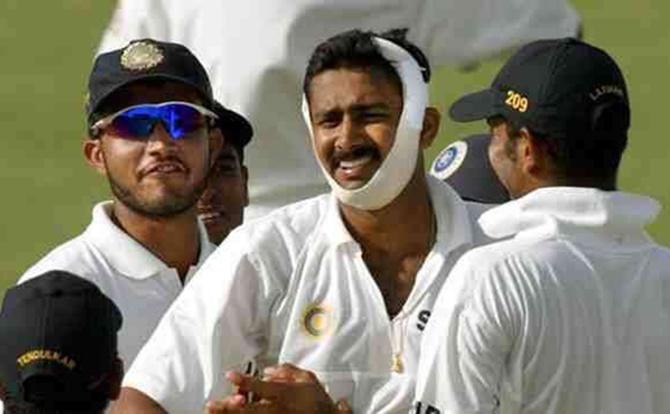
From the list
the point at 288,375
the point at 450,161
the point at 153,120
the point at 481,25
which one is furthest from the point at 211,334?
the point at 481,25

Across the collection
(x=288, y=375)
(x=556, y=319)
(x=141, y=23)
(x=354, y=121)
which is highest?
(x=141, y=23)

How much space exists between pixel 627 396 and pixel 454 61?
11.2 feet

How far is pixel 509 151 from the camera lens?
5496 millimetres

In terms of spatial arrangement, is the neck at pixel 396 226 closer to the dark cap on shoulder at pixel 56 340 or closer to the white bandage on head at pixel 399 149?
the white bandage on head at pixel 399 149

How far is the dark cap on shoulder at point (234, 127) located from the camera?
7.43 meters

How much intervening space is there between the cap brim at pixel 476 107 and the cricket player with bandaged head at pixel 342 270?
0.08m

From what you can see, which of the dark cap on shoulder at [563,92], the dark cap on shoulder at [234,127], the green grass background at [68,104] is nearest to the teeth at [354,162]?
the dark cap on shoulder at [563,92]

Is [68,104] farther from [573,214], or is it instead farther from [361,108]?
[573,214]

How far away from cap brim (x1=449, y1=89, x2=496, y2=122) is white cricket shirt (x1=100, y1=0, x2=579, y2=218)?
7.43 feet

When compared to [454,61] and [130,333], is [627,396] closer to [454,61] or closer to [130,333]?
[130,333]

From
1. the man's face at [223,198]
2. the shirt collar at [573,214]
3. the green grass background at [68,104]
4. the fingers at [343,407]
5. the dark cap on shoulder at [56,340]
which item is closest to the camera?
the dark cap on shoulder at [56,340]

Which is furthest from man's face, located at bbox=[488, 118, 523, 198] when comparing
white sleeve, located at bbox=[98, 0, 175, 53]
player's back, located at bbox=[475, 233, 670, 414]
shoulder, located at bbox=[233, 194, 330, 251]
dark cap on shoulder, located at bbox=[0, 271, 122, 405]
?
white sleeve, located at bbox=[98, 0, 175, 53]

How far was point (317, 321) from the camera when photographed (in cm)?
567

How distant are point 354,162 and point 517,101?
18.5 inches
